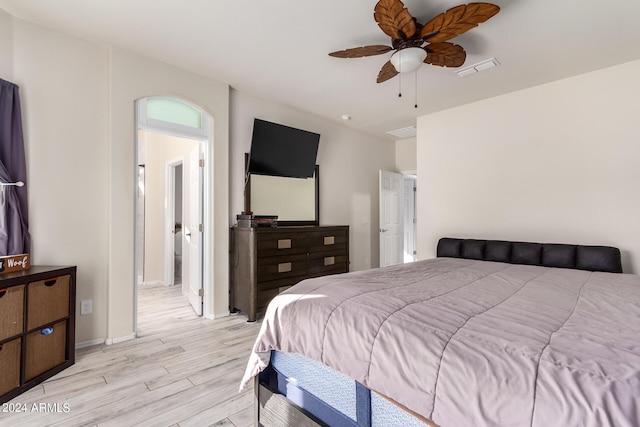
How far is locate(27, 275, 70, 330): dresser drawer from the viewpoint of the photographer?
1.98 meters

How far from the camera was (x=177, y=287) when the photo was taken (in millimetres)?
4680

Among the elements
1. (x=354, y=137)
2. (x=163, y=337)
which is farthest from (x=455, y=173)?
(x=163, y=337)

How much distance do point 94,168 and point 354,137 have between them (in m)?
3.54

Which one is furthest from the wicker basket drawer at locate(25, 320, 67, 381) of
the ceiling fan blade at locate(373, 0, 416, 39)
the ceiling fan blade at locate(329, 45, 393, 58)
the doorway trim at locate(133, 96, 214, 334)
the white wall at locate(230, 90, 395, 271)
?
the ceiling fan blade at locate(373, 0, 416, 39)

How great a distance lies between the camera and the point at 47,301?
82.3 inches

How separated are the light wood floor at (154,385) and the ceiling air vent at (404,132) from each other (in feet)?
12.3

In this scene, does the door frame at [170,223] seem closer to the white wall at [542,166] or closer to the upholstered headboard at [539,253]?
the white wall at [542,166]

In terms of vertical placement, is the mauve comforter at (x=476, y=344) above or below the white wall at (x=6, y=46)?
below

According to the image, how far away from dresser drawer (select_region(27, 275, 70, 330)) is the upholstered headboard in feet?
11.6

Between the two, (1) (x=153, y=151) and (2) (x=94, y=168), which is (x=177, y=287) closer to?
(1) (x=153, y=151)

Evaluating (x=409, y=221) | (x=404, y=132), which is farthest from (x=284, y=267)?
(x=409, y=221)

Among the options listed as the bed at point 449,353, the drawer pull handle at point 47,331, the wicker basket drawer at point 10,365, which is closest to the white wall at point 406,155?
the bed at point 449,353

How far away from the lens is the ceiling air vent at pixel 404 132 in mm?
4899

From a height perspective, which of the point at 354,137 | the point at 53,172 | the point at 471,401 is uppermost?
the point at 354,137
